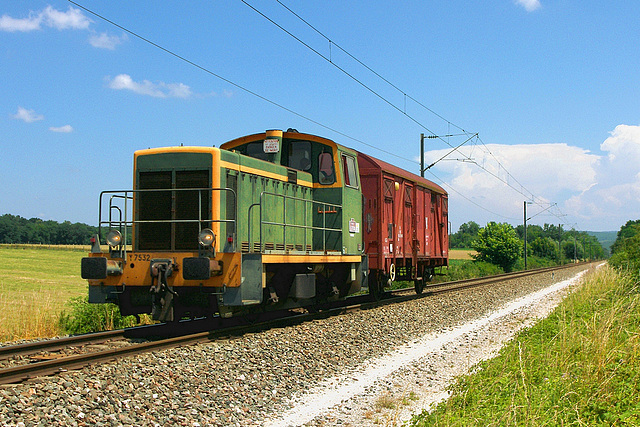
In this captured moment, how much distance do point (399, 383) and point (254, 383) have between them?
6.20 ft

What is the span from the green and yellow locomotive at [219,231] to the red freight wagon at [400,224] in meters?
2.15

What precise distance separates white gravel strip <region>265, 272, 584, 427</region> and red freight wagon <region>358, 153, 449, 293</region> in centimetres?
336

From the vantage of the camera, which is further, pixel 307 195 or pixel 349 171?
pixel 349 171

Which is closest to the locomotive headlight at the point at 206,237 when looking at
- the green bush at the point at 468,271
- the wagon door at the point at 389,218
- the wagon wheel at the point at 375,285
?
the wagon door at the point at 389,218

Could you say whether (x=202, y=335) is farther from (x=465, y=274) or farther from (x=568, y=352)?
(x=465, y=274)

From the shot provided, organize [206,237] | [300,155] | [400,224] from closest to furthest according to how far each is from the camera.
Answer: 1. [206,237]
2. [300,155]
3. [400,224]

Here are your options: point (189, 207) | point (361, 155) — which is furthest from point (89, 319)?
point (361, 155)

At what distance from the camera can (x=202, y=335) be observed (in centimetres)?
857

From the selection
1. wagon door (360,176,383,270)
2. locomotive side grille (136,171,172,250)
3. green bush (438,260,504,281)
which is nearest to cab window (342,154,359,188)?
wagon door (360,176,383,270)

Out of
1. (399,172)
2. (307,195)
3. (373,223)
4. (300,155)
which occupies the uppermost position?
(399,172)

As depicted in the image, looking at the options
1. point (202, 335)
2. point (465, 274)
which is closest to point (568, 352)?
point (202, 335)

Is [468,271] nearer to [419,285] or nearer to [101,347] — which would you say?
[419,285]

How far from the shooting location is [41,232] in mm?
91688

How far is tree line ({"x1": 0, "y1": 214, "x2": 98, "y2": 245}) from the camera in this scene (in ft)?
288
